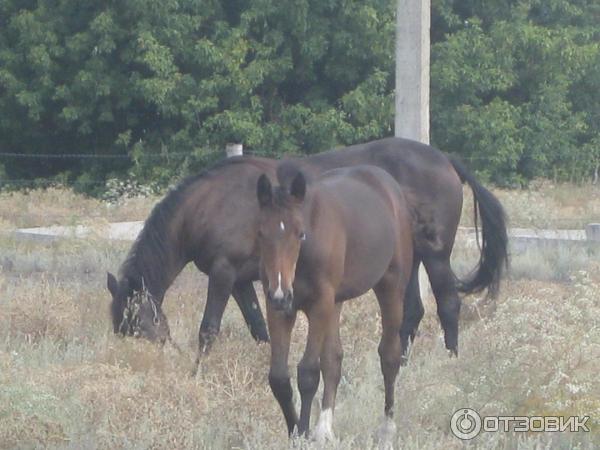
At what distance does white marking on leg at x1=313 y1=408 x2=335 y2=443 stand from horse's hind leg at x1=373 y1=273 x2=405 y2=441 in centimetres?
42

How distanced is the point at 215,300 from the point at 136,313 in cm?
60

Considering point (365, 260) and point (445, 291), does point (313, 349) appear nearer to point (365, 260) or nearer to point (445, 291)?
point (365, 260)

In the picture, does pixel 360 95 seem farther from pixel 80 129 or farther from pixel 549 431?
pixel 549 431

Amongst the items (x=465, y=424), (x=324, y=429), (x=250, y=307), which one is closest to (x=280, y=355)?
(x=324, y=429)

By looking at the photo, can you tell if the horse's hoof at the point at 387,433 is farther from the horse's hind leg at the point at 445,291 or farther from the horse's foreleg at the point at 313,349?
the horse's hind leg at the point at 445,291

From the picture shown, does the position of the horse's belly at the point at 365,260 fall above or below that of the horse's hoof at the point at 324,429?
above

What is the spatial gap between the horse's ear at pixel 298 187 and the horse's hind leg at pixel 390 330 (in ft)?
3.51

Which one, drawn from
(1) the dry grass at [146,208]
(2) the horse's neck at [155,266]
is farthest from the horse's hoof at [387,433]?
(1) the dry grass at [146,208]

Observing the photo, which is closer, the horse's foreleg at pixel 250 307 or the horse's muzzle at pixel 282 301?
the horse's muzzle at pixel 282 301

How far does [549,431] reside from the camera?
6.22m

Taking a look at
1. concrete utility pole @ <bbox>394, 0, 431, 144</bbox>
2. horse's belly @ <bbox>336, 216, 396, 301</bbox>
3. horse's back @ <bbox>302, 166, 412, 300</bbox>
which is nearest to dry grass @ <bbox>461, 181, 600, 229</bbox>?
concrete utility pole @ <bbox>394, 0, 431, 144</bbox>

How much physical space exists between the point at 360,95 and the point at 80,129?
20.3 feet

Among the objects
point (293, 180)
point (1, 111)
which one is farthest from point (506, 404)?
point (1, 111)

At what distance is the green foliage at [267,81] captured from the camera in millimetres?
25516
